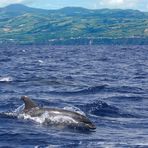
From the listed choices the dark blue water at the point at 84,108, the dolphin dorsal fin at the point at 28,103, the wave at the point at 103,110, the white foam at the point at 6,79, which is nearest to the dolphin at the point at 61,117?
the dolphin dorsal fin at the point at 28,103

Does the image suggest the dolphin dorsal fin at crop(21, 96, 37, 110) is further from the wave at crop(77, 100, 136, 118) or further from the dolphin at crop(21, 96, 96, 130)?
the wave at crop(77, 100, 136, 118)

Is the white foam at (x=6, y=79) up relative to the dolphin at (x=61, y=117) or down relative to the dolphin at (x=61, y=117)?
down

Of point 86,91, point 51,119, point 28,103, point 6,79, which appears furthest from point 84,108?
point 6,79

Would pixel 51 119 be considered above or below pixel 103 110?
above

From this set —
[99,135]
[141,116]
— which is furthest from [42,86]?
[99,135]

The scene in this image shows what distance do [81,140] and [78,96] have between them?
1972 cm

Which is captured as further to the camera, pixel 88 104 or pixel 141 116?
pixel 88 104

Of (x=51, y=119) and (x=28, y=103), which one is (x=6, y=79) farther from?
(x=51, y=119)

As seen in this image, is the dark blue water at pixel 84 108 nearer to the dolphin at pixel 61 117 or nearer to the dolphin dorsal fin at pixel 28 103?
the dolphin at pixel 61 117

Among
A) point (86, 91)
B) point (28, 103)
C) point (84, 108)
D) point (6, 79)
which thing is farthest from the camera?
point (6, 79)

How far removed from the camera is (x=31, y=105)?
108ft

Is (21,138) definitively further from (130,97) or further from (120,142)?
(130,97)

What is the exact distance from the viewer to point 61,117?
3111 centimetres

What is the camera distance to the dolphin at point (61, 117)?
98.9ft
